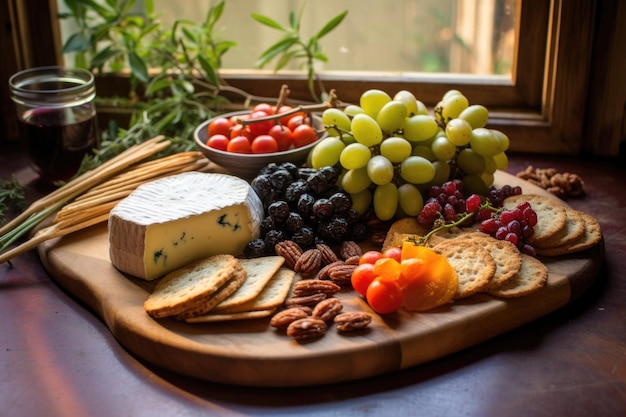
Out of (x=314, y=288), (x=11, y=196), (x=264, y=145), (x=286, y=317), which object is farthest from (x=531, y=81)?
(x=11, y=196)

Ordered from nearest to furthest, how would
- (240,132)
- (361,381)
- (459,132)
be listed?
(361,381)
(459,132)
(240,132)

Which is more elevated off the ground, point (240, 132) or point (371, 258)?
point (240, 132)

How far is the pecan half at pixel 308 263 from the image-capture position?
4.83ft

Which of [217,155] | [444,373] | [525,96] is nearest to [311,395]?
[444,373]

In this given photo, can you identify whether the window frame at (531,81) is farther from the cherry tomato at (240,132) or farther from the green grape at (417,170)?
the green grape at (417,170)

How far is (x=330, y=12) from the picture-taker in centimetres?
228

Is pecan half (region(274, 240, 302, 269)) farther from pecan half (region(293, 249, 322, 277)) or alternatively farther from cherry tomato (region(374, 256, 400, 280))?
cherry tomato (region(374, 256, 400, 280))

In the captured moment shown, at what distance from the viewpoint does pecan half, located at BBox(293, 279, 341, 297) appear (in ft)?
4.54

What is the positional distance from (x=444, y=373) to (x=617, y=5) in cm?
120

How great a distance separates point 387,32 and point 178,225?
1.10 m

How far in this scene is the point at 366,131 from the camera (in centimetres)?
163

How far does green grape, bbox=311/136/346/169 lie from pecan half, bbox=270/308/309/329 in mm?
468

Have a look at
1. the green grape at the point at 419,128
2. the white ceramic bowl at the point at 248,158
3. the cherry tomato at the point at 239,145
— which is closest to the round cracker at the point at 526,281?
the green grape at the point at 419,128

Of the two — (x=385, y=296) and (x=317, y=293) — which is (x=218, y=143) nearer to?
(x=317, y=293)
